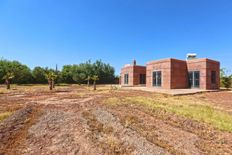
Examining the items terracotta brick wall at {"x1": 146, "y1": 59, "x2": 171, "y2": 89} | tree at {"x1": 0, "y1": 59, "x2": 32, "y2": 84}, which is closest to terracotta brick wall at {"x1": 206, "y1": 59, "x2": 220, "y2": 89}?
terracotta brick wall at {"x1": 146, "y1": 59, "x2": 171, "y2": 89}

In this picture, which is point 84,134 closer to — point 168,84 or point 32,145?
point 32,145

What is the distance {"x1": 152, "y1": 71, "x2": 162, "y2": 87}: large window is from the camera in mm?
18469

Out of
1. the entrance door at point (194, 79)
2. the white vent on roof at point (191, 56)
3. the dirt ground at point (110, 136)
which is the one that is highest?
the white vent on roof at point (191, 56)

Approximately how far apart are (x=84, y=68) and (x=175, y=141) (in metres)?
34.0

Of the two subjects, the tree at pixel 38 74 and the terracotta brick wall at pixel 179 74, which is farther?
the tree at pixel 38 74

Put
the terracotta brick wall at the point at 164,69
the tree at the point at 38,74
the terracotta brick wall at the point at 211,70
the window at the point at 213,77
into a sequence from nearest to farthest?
the terracotta brick wall at the point at 211,70, the terracotta brick wall at the point at 164,69, the window at the point at 213,77, the tree at the point at 38,74

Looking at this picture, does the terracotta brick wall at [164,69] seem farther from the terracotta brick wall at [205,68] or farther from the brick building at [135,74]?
the brick building at [135,74]

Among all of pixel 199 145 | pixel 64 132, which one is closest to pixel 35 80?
pixel 64 132

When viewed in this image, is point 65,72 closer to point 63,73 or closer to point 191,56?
point 63,73

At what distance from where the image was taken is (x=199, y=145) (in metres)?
3.85

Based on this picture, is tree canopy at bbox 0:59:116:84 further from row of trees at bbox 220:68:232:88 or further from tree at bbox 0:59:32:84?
row of trees at bbox 220:68:232:88

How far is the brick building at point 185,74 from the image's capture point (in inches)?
663

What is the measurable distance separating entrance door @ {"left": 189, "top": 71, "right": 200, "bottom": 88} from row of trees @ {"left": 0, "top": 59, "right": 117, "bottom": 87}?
1475cm

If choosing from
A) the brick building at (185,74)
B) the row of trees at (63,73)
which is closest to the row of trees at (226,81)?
the brick building at (185,74)
